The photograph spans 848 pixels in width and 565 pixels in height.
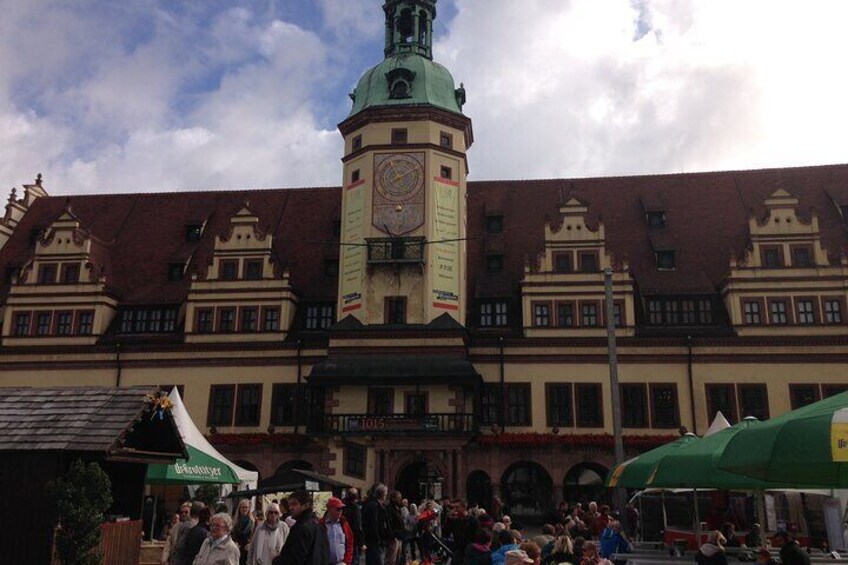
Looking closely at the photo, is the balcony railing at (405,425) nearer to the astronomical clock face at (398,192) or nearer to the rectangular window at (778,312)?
the astronomical clock face at (398,192)

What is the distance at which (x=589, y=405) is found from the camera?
36438 millimetres

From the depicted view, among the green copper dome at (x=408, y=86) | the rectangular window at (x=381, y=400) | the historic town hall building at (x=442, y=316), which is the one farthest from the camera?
the green copper dome at (x=408, y=86)

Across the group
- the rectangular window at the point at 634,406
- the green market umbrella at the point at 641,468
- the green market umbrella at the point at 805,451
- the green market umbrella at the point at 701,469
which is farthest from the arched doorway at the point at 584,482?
the green market umbrella at the point at 805,451

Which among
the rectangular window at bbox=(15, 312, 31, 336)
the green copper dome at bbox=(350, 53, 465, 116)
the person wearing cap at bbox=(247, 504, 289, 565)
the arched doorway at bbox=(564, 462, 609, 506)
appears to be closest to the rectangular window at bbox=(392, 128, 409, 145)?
the green copper dome at bbox=(350, 53, 465, 116)

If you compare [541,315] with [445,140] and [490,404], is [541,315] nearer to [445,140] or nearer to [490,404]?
[490,404]

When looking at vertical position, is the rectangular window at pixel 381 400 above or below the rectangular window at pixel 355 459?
above

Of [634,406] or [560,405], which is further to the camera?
[560,405]

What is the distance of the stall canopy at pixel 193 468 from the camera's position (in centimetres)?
1980

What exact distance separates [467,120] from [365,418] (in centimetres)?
1612

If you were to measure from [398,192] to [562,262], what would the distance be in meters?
8.63

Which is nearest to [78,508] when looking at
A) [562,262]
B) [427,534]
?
[427,534]

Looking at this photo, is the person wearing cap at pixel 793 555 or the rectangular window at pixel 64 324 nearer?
the person wearing cap at pixel 793 555

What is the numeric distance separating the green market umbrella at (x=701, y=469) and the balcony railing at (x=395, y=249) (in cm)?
2328

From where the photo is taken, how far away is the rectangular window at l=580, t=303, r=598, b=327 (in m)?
37.2
